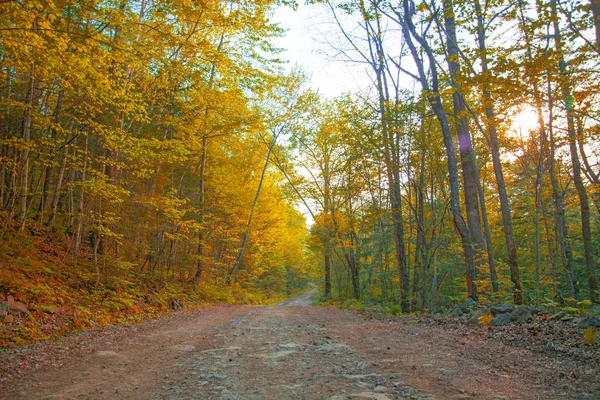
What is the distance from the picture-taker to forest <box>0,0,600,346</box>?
251 inches

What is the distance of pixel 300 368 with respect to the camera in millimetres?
4156

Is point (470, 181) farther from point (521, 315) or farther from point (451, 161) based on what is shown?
point (521, 315)

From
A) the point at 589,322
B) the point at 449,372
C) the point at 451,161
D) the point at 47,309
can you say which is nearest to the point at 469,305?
the point at 589,322

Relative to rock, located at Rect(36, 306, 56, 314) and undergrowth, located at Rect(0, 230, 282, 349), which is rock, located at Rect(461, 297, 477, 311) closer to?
undergrowth, located at Rect(0, 230, 282, 349)

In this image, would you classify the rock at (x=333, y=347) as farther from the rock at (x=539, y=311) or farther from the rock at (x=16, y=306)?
the rock at (x=16, y=306)

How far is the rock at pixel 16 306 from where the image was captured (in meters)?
6.39

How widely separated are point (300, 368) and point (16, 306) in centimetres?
567

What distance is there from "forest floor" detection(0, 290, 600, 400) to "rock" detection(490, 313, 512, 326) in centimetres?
26

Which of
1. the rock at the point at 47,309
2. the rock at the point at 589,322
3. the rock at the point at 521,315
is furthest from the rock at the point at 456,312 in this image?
the rock at the point at 47,309

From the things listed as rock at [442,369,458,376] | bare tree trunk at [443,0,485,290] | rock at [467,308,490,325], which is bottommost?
rock at [442,369,458,376]

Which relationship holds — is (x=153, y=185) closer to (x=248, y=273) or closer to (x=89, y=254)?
(x=89, y=254)

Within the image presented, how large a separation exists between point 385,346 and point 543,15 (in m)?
5.43

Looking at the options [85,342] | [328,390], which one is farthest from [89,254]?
[328,390]

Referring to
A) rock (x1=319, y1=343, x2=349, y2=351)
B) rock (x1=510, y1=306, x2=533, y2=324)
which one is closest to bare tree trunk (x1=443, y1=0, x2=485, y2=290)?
rock (x1=510, y1=306, x2=533, y2=324)
